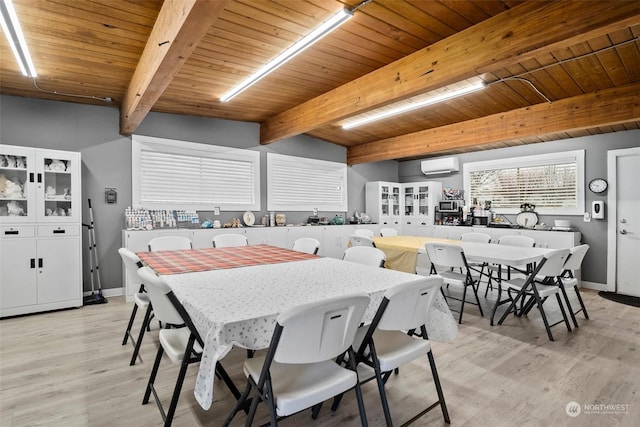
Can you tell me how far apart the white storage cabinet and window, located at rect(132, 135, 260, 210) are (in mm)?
928

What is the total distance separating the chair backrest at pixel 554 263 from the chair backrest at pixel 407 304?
216 cm

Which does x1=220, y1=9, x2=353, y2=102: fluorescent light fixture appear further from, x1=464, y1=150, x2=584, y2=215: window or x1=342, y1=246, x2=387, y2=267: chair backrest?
x1=464, y1=150, x2=584, y2=215: window

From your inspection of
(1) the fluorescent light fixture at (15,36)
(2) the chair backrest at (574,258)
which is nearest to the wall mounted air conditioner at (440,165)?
(2) the chair backrest at (574,258)

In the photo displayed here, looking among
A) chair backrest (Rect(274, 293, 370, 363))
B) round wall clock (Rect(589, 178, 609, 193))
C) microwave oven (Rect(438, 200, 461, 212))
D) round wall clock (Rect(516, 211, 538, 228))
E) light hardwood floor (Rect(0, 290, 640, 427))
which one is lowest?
light hardwood floor (Rect(0, 290, 640, 427))

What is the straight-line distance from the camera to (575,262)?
3568 mm

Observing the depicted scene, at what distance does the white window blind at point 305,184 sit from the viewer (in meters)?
6.43

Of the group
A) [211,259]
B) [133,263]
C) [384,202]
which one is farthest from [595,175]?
[133,263]

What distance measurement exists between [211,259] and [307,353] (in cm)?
188

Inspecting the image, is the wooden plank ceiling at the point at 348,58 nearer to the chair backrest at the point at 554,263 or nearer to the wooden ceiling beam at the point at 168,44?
the wooden ceiling beam at the point at 168,44

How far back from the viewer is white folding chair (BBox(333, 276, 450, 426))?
5.14 feet

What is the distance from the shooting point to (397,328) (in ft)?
5.47

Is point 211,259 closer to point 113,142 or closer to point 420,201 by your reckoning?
point 113,142

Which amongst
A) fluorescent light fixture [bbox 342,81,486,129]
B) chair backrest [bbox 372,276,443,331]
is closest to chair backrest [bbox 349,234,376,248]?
fluorescent light fixture [bbox 342,81,486,129]

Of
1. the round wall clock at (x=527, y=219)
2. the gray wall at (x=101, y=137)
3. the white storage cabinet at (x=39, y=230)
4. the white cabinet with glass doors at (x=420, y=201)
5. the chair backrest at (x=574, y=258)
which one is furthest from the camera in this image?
the white cabinet with glass doors at (x=420, y=201)
